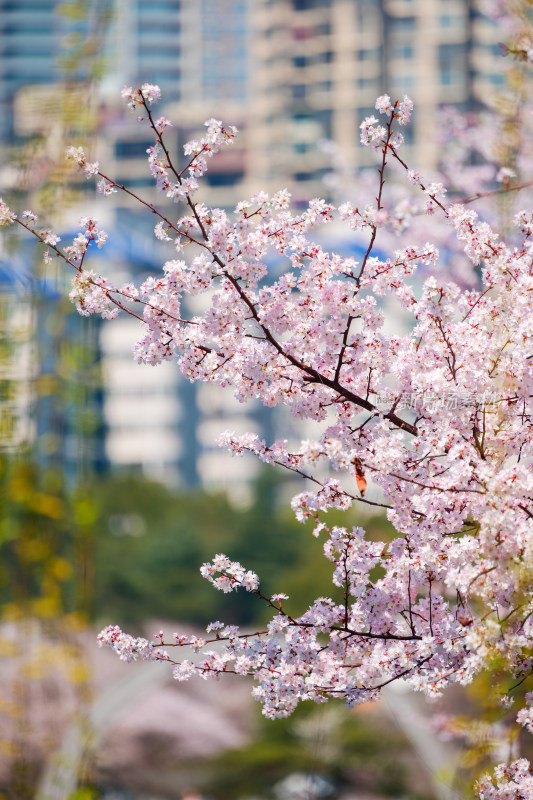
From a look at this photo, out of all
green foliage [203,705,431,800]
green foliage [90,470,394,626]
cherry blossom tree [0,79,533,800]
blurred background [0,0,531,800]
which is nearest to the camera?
cherry blossom tree [0,79,533,800]

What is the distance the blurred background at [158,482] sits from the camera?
13.1 ft

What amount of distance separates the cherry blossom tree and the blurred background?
0.36m

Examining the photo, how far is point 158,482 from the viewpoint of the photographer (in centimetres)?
3241

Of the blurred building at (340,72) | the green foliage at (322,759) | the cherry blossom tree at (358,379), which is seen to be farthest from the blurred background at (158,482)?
Result: the cherry blossom tree at (358,379)

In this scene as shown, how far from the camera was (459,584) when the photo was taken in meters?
2.76

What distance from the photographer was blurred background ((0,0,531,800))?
4.00 m

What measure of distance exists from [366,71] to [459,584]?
235 ft

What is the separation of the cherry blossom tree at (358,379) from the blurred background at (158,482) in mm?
363

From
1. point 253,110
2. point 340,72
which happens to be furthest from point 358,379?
point 253,110

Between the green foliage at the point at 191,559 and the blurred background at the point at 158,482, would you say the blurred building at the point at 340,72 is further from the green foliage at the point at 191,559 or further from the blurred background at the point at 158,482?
the green foliage at the point at 191,559

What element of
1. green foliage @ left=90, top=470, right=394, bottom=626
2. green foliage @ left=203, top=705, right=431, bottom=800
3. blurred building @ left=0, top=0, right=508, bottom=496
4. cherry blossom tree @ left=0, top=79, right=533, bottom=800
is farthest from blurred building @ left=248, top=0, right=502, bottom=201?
cherry blossom tree @ left=0, top=79, right=533, bottom=800

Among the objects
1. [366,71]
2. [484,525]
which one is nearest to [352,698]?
[484,525]

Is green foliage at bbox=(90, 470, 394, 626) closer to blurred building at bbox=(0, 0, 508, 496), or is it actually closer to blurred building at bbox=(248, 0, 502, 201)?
blurred building at bbox=(0, 0, 508, 496)

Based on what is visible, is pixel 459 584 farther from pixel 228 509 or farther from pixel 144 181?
pixel 144 181
